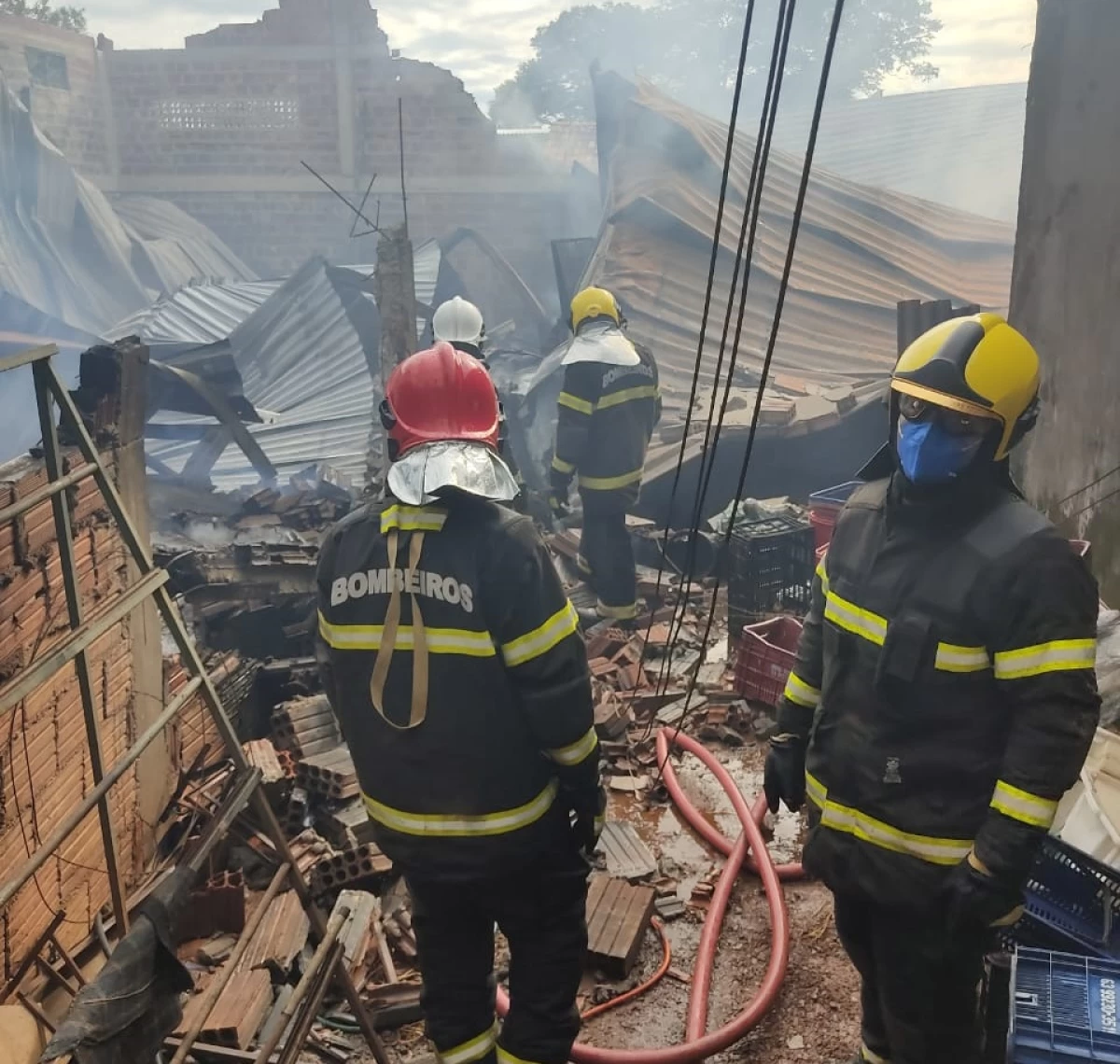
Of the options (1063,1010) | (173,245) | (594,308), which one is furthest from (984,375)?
(173,245)

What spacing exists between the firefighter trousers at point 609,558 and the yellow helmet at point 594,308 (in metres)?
1.21

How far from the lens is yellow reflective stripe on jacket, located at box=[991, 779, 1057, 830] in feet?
7.59

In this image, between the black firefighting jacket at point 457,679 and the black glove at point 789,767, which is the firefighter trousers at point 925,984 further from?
the black firefighting jacket at point 457,679

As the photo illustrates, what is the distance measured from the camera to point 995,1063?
2.98m

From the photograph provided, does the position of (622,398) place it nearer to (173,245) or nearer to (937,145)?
(173,245)

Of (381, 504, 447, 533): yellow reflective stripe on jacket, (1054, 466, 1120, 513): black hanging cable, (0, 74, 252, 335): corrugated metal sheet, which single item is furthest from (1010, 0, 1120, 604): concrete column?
(0, 74, 252, 335): corrugated metal sheet

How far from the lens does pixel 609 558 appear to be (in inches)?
276

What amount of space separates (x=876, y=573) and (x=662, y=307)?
384 inches

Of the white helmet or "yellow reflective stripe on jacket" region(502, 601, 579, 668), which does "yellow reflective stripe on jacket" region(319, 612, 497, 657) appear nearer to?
"yellow reflective stripe on jacket" region(502, 601, 579, 668)

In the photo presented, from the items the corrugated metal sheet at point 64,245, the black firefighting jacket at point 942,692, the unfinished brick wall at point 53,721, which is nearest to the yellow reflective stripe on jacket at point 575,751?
the black firefighting jacket at point 942,692

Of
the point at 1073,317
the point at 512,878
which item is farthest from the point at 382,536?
the point at 1073,317

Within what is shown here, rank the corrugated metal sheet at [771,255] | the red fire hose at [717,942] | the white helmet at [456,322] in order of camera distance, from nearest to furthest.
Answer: the red fire hose at [717,942], the white helmet at [456,322], the corrugated metal sheet at [771,255]

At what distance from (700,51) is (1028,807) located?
36400mm

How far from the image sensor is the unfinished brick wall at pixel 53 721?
11.2 ft
